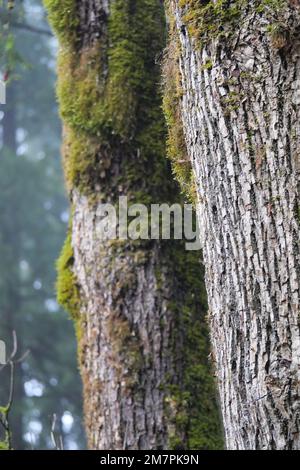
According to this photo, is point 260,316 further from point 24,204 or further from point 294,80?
point 24,204

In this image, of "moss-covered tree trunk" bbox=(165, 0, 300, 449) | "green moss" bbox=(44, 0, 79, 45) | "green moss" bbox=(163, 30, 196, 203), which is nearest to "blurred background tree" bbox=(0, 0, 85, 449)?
"green moss" bbox=(44, 0, 79, 45)

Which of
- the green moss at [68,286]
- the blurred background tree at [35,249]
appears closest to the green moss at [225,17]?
the green moss at [68,286]

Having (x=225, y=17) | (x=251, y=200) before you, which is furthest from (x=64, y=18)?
(x=251, y=200)

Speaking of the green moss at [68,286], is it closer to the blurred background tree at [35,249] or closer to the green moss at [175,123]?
the green moss at [175,123]

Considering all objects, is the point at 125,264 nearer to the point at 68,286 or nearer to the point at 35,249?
the point at 68,286

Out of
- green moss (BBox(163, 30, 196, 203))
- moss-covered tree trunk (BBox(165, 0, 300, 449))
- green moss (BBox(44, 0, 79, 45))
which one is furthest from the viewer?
green moss (BBox(44, 0, 79, 45))

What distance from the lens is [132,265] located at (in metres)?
4.22

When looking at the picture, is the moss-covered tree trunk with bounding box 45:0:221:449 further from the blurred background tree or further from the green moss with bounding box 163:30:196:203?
the blurred background tree

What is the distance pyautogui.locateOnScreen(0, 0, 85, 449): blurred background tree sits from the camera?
18.7m

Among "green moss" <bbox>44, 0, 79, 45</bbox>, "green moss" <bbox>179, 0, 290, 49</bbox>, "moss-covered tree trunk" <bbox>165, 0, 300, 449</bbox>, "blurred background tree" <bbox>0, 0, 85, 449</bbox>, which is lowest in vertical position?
"moss-covered tree trunk" <bbox>165, 0, 300, 449</bbox>

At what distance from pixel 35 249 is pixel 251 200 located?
63.6ft

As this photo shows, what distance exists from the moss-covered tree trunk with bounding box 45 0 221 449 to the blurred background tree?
39.8 ft
